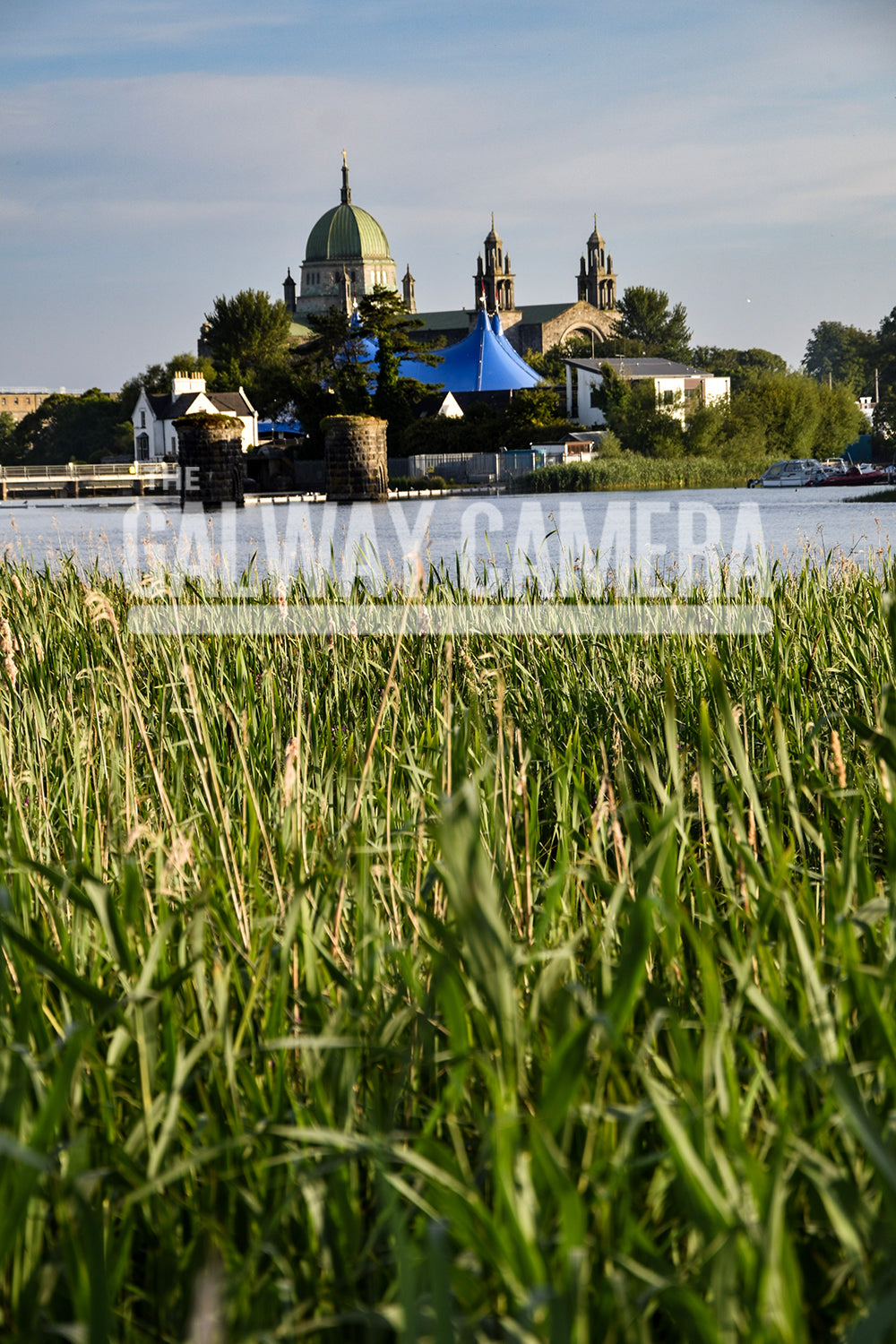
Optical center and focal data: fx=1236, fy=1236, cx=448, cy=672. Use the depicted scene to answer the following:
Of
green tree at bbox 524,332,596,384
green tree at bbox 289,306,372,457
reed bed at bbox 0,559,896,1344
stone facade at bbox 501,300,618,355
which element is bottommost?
reed bed at bbox 0,559,896,1344

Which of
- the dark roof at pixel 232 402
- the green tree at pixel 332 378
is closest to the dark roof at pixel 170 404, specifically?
the dark roof at pixel 232 402

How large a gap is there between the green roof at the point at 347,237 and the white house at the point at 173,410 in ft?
123

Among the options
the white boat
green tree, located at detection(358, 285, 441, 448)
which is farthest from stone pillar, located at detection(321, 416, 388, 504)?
green tree, located at detection(358, 285, 441, 448)

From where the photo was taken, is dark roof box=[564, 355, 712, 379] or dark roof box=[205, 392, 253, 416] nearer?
dark roof box=[564, 355, 712, 379]

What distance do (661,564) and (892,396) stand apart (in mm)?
40482

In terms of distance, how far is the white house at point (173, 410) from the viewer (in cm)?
5091

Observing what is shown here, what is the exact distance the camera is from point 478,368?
44.7 metres

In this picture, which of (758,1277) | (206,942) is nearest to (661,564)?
(206,942)

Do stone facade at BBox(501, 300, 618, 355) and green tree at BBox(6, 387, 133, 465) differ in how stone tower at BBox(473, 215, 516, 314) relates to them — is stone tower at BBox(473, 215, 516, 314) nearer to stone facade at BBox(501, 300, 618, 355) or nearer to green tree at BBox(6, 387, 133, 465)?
stone facade at BBox(501, 300, 618, 355)

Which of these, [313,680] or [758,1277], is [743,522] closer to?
[313,680]

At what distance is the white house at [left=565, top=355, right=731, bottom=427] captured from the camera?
152 feet

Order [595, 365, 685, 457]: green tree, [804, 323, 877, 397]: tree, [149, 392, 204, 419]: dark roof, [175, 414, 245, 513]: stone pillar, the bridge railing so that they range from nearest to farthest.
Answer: [175, 414, 245, 513]: stone pillar, [595, 365, 685, 457]: green tree, the bridge railing, [149, 392, 204, 419]: dark roof, [804, 323, 877, 397]: tree

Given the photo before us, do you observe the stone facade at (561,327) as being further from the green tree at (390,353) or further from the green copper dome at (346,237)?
the green tree at (390,353)

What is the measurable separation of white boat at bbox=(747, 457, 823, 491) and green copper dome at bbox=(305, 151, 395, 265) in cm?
6816
